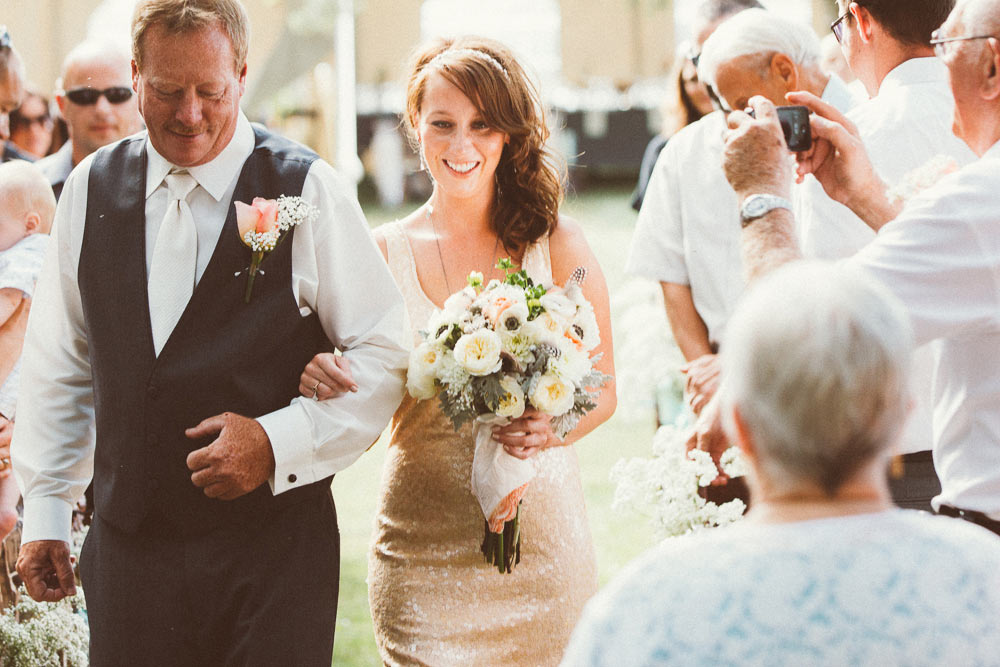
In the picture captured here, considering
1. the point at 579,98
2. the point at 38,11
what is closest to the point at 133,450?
the point at 38,11

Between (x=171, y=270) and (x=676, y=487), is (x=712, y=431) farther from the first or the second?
(x=171, y=270)

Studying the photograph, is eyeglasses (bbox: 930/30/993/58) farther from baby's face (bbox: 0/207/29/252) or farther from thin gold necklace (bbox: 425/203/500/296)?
baby's face (bbox: 0/207/29/252)

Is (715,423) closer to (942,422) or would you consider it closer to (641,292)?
(942,422)

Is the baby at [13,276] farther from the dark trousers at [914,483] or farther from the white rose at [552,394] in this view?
the dark trousers at [914,483]

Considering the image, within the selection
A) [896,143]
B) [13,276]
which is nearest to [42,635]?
[13,276]

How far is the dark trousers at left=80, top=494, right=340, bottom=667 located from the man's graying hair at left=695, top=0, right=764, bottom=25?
3.48m

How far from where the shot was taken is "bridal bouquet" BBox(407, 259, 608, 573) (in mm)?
3025

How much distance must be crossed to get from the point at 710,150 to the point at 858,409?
2.78 meters

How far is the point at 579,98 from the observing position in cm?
2333

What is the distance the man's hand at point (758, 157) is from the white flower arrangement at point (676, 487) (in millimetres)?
1106

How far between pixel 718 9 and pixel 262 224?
10.7 feet

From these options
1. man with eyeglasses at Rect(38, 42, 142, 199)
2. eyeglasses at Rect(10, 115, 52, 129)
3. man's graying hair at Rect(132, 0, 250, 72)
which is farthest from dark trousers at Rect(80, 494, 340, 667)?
eyeglasses at Rect(10, 115, 52, 129)

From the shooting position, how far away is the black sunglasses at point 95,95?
4957mm

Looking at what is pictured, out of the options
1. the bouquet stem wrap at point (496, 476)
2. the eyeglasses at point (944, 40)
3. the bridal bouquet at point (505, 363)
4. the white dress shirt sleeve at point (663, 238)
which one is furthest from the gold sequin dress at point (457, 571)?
the eyeglasses at point (944, 40)
